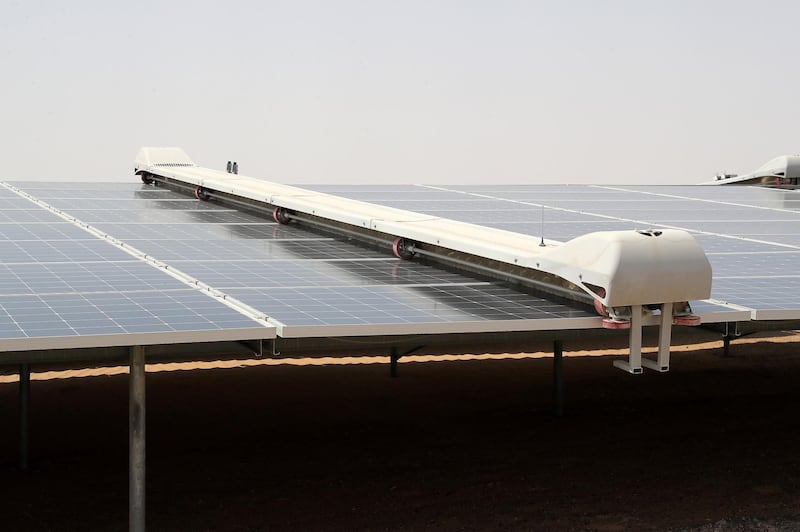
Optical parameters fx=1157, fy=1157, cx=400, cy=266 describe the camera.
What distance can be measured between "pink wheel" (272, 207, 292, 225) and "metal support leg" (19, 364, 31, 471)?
175 inches

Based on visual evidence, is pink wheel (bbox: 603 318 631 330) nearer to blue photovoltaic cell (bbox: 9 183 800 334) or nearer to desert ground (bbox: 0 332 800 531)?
blue photovoltaic cell (bbox: 9 183 800 334)

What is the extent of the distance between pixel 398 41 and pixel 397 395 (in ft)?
68.4

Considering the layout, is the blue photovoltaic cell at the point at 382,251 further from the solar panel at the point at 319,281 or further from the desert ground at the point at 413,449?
the desert ground at the point at 413,449

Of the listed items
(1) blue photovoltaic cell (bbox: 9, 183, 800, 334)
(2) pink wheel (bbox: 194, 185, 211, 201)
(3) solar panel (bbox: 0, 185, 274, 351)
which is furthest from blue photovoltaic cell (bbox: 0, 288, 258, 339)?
(2) pink wheel (bbox: 194, 185, 211, 201)

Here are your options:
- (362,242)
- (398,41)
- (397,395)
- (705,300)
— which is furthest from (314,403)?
(398,41)

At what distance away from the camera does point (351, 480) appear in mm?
17250

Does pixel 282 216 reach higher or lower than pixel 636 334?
higher

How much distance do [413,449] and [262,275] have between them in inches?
258

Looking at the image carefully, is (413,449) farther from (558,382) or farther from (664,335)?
(664,335)

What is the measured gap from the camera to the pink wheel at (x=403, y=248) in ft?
49.7

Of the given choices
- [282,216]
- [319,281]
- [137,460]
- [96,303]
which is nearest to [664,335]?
[319,281]

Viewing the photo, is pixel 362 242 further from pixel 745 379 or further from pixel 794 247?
pixel 745 379

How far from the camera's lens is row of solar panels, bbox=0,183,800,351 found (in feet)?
35.8

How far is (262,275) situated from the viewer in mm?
13594
